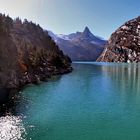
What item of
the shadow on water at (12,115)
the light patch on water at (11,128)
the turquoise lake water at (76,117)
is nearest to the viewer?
the light patch on water at (11,128)

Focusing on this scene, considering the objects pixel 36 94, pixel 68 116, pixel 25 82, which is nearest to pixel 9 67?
pixel 25 82

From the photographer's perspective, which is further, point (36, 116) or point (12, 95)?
point (12, 95)

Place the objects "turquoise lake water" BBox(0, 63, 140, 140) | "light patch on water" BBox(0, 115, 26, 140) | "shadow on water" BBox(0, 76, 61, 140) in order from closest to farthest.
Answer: "light patch on water" BBox(0, 115, 26, 140)
"shadow on water" BBox(0, 76, 61, 140)
"turquoise lake water" BBox(0, 63, 140, 140)

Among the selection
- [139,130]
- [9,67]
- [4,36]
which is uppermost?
[4,36]

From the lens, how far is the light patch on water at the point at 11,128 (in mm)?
40500

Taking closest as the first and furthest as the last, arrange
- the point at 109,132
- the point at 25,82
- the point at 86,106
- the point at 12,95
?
the point at 109,132, the point at 86,106, the point at 12,95, the point at 25,82

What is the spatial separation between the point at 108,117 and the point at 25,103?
2210 centimetres

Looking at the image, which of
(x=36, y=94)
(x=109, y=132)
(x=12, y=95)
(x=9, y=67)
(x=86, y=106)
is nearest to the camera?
(x=109, y=132)

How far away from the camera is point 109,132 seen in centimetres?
4338

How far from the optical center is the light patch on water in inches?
1594

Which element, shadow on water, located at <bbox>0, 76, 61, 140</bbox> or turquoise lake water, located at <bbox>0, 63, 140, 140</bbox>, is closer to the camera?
shadow on water, located at <bbox>0, 76, 61, 140</bbox>

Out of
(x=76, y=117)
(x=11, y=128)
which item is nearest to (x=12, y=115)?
(x=11, y=128)

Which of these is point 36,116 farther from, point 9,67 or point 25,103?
point 9,67

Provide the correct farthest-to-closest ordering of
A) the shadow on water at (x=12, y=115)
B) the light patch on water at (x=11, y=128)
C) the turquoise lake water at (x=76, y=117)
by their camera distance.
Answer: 1. the turquoise lake water at (x=76, y=117)
2. the shadow on water at (x=12, y=115)
3. the light patch on water at (x=11, y=128)
